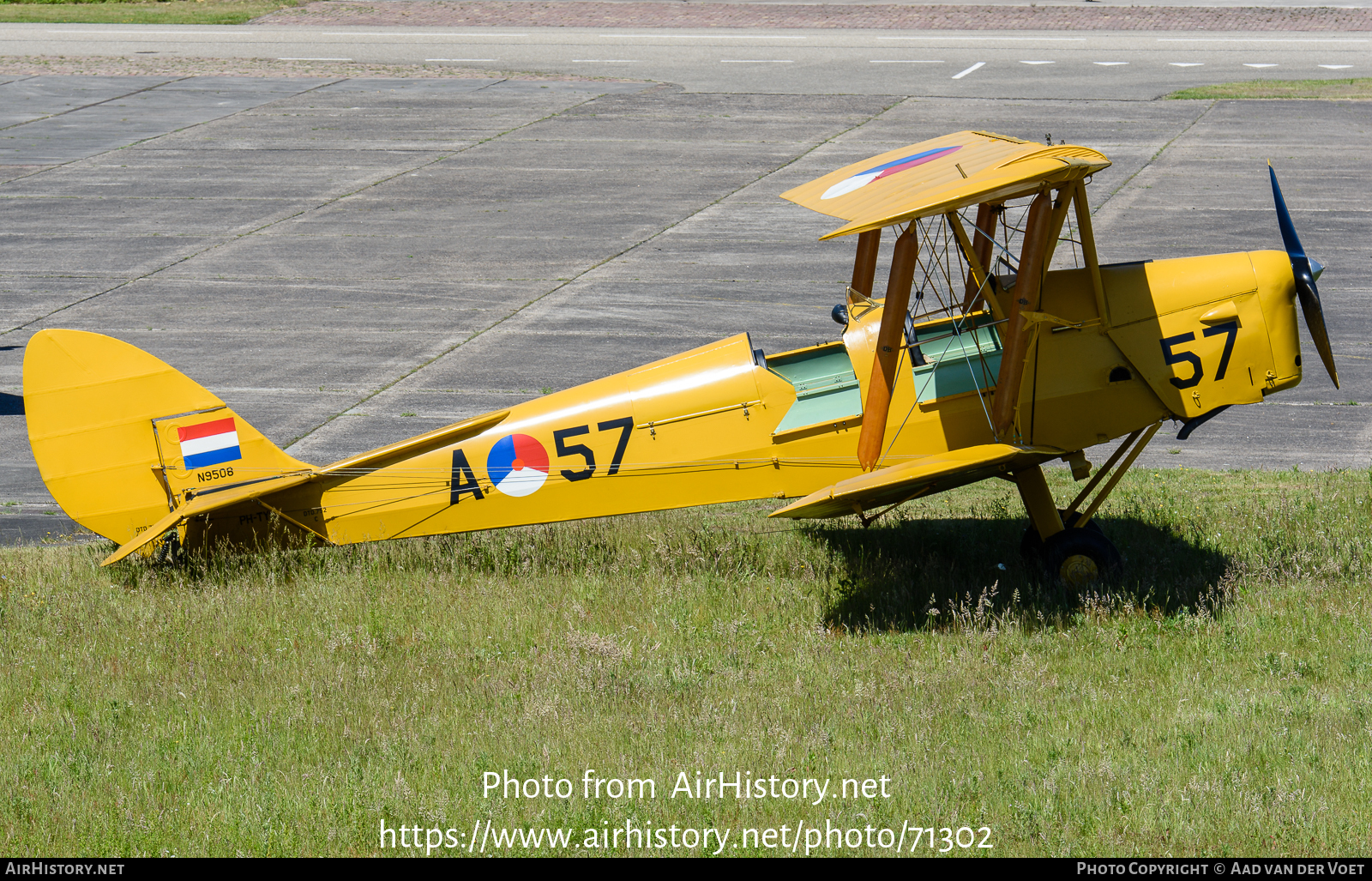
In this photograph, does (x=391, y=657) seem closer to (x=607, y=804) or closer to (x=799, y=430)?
(x=607, y=804)

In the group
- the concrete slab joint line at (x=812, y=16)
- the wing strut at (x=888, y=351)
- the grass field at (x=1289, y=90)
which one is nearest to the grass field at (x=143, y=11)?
the concrete slab joint line at (x=812, y=16)

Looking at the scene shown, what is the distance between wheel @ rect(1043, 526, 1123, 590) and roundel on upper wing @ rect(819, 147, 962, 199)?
2.66m

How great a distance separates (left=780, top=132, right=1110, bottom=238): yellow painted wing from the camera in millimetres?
7117

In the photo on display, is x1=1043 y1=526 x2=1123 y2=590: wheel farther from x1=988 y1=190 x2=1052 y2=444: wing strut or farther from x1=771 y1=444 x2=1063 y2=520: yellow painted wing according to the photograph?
x1=988 y1=190 x2=1052 y2=444: wing strut

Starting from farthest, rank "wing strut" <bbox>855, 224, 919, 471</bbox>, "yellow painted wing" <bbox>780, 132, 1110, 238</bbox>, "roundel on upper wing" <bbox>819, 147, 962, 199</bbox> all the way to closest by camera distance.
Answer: "roundel on upper wing" <bbox>819, 147, 962, 199</bbox>, "wing strut" <bbox>855, 224, 919, 471</bbox>, "yellow painted wing" <bbox>780, 132, 1110, 238</bbox>

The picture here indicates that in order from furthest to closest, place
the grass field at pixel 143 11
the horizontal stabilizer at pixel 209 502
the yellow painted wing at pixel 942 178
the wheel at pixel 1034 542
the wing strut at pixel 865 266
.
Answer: the grass field at pixel 143 11
the wing strut at pixel 865 266
the wheel at pixel 1034 542
the horizontal stabilizer at pixel 209 502
the yellow painted wing at pixel 942 178

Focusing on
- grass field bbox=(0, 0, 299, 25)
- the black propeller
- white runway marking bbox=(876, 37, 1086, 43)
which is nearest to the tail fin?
the black propeller

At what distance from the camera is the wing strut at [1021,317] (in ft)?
24.8

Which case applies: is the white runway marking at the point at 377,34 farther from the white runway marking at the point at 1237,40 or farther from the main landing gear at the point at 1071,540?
the main landing gear at the point at 1071,540

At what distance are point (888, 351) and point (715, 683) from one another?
2.27 meters

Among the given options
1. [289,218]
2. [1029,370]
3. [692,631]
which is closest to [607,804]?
[692,631]

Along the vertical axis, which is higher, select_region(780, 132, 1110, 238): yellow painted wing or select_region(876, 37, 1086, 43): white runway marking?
select_region(780, 132, 1110, 238): yellow painted wing

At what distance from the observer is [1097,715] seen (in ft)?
22.2

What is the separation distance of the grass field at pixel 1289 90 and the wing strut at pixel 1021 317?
22.1 metres
